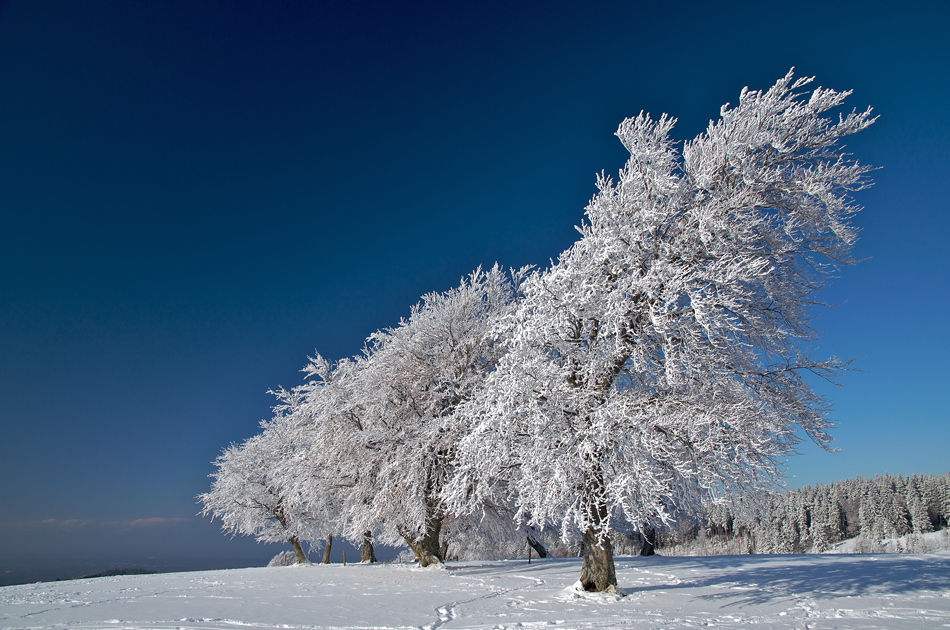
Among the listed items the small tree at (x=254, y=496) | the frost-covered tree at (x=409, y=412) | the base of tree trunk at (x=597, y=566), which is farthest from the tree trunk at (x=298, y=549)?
the base of tree trunk at (x=597, y=566)

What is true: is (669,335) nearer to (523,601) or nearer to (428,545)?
(523,601)

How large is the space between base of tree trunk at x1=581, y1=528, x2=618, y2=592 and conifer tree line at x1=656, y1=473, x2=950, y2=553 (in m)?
44.7

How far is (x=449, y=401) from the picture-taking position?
16.1 meters

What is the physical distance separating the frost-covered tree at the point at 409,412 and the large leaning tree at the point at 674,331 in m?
4.50

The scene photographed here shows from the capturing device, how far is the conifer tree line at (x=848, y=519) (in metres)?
54.1

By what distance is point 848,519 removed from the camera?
6412cm

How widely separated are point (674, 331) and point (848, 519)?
7771 centimetres

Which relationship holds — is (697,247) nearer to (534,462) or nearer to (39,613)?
(534,462)

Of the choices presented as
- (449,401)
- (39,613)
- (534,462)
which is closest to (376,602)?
(534,462)

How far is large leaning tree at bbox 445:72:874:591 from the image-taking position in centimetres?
877

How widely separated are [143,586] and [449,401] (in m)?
9.80

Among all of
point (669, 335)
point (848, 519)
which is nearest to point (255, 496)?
point (669, 335)

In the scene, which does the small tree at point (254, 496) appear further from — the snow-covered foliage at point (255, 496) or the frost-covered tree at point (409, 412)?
the frost-covered tree at point (409, 412)

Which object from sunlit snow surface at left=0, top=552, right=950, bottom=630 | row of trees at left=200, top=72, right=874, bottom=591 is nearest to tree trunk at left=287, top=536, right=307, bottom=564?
sunlit snow surface at left=0, top=552, right=950, bottom=630
